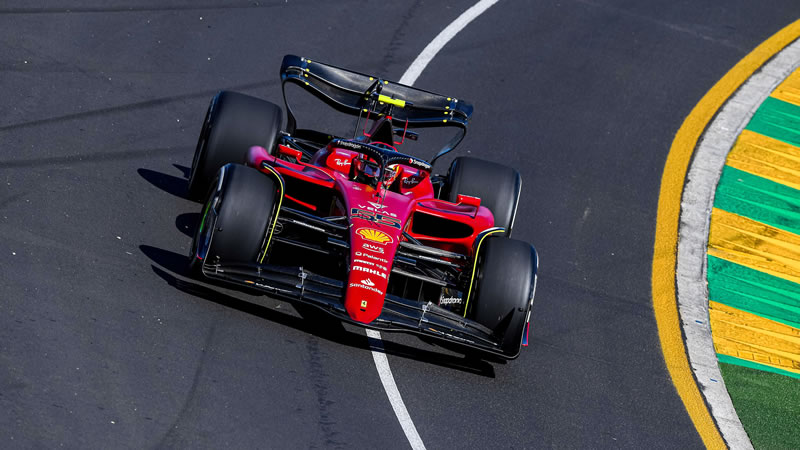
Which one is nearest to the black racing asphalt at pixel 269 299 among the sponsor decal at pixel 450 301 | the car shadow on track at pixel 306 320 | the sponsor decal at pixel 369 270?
the car shadow on track at pixel 306 320

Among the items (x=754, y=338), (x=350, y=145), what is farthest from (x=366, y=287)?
(x=754, y=338)

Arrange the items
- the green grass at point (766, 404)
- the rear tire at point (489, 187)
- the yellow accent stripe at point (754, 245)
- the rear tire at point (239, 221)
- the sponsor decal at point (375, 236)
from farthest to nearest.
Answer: the yellow accent stripe at point (754, 245)
the rear tire at point (489, 187)
the green grass at point (766, 404)
the sponsor decal at point (375, 236)
the rear tire at point (239, 221)

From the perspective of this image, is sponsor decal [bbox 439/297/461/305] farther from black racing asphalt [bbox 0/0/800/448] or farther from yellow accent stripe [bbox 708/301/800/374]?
yellow accent stripe [bbox 708/301/800/374]

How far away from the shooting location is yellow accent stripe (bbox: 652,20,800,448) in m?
9.38

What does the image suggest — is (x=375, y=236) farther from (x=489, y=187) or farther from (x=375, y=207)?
(x=489, y=187)

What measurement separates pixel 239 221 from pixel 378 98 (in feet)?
8.45

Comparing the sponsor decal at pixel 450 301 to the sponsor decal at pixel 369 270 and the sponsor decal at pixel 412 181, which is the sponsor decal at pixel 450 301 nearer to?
the sponsor decal at pixel 369 270

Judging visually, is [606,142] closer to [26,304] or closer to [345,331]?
[345,331]

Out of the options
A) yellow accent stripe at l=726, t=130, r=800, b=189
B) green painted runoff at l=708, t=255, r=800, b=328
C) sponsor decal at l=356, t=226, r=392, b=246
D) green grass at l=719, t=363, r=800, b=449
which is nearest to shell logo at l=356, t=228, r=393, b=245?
sponsor decal at l=356, t=226, r=392, b=246

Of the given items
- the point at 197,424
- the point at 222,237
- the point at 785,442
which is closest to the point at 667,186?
the point at 785,442

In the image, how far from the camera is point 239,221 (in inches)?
329

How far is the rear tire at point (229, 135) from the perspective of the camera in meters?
9.77

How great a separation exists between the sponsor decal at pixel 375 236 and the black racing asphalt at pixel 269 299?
79cm

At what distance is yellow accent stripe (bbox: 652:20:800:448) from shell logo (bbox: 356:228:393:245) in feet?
9.24
